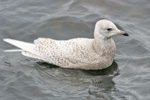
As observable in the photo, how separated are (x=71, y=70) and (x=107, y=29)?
1.35 metres

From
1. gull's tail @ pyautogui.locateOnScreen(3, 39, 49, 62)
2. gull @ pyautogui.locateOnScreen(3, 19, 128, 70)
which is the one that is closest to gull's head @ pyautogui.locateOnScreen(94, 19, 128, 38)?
gull @ pyautogui.locateOnScreen(3, 19, 128, 70)

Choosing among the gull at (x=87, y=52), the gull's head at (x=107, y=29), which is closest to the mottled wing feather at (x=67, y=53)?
the gull at (x=87, y=52)

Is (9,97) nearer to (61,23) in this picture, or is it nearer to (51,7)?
(61,23)

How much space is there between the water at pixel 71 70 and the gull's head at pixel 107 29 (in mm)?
916

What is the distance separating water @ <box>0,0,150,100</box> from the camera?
8.78m

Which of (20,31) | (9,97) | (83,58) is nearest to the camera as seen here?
(9,97)

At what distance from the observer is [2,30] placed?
11906 millimetres

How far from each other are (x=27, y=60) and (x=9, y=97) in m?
2.04

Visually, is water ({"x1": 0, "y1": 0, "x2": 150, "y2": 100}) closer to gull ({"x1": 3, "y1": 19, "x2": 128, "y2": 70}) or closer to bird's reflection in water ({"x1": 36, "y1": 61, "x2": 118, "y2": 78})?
bird's reflection in water ({"x1": 36, "y1": 61, "x2": 118, "y2": 78})

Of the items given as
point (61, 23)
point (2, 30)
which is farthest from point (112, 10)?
point (2, 30)

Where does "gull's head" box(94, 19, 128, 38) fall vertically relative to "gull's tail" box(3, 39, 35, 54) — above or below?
above

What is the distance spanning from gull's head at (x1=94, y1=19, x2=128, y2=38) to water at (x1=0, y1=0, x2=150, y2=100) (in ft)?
3.01

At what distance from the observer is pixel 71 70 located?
989cm

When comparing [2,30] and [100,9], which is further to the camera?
[100,9]
